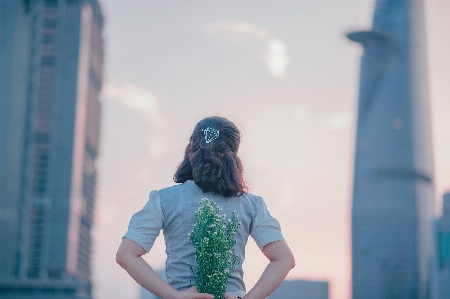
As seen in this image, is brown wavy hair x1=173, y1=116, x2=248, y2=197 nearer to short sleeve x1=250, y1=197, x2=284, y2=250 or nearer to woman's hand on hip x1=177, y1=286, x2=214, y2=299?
short sleeve x1=250, y1=197, x2=284, y2=250

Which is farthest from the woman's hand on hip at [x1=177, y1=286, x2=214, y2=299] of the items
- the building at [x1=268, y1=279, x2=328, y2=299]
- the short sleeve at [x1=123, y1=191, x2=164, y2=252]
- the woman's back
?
the building at [x1=268, y1=279, x2=328, y2=299]

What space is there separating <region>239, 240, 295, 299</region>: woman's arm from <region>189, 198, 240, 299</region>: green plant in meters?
0.28

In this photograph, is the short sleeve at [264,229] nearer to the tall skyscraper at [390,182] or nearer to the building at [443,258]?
the building at [443,258]

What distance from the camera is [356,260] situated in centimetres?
13262

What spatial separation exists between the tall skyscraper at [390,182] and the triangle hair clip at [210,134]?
13035 cm

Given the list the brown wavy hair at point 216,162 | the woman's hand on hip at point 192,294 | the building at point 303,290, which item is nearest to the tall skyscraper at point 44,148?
the building at point 303,290

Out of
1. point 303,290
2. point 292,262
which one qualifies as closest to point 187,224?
point 292,262

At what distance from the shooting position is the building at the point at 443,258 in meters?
94.6

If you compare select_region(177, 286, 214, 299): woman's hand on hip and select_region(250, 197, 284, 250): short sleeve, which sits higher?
select_region(250, 197, 284, 250): short sleeve

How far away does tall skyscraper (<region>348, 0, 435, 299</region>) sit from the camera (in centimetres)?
13150

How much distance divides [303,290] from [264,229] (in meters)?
162

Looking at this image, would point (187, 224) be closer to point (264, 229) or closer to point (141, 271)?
point (141, 271)

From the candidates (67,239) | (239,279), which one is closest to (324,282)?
(67,239)

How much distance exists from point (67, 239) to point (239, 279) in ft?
425
